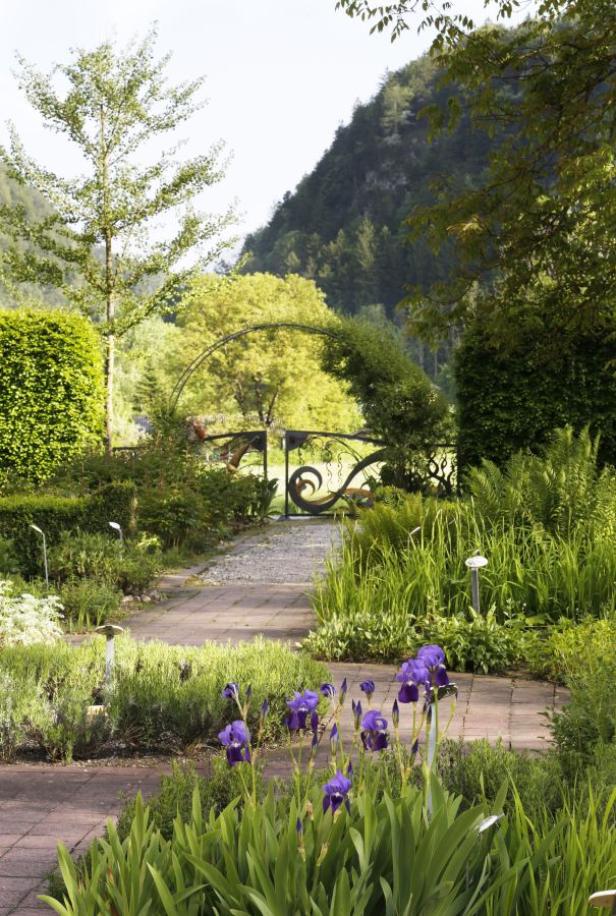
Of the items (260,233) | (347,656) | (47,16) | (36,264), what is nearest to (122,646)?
(347,656)

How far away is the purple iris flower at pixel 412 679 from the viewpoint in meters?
2.39

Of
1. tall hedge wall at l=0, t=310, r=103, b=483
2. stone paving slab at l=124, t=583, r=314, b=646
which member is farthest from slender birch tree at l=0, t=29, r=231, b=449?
stone paving slab at l=124, t=583, r=314, b=646

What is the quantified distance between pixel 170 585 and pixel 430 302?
3539mm

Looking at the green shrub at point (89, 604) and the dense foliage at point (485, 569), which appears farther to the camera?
the green shrub at point (89, 604)

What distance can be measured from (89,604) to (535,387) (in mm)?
4877

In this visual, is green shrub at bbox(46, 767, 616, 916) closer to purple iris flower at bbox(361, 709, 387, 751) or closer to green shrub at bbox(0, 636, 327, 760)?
purple iris flower at bbox(361, 709, 387, 751)

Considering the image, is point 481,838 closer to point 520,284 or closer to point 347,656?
point 347,656

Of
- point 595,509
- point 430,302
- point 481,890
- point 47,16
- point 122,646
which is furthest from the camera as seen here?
point 47,16

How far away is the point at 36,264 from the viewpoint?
48.2 ft

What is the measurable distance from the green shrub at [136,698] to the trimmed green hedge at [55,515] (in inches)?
164

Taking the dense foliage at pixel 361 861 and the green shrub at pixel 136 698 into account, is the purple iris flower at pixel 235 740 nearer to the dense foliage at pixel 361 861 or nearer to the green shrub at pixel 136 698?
the dense foliage at pixel 361 861

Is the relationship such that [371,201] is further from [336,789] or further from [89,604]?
[336,789]

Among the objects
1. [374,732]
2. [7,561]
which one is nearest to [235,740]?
[374,732]

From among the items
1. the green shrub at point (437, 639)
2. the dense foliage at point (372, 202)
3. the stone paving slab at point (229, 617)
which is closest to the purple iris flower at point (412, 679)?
the green shrub at point (437, 639)
